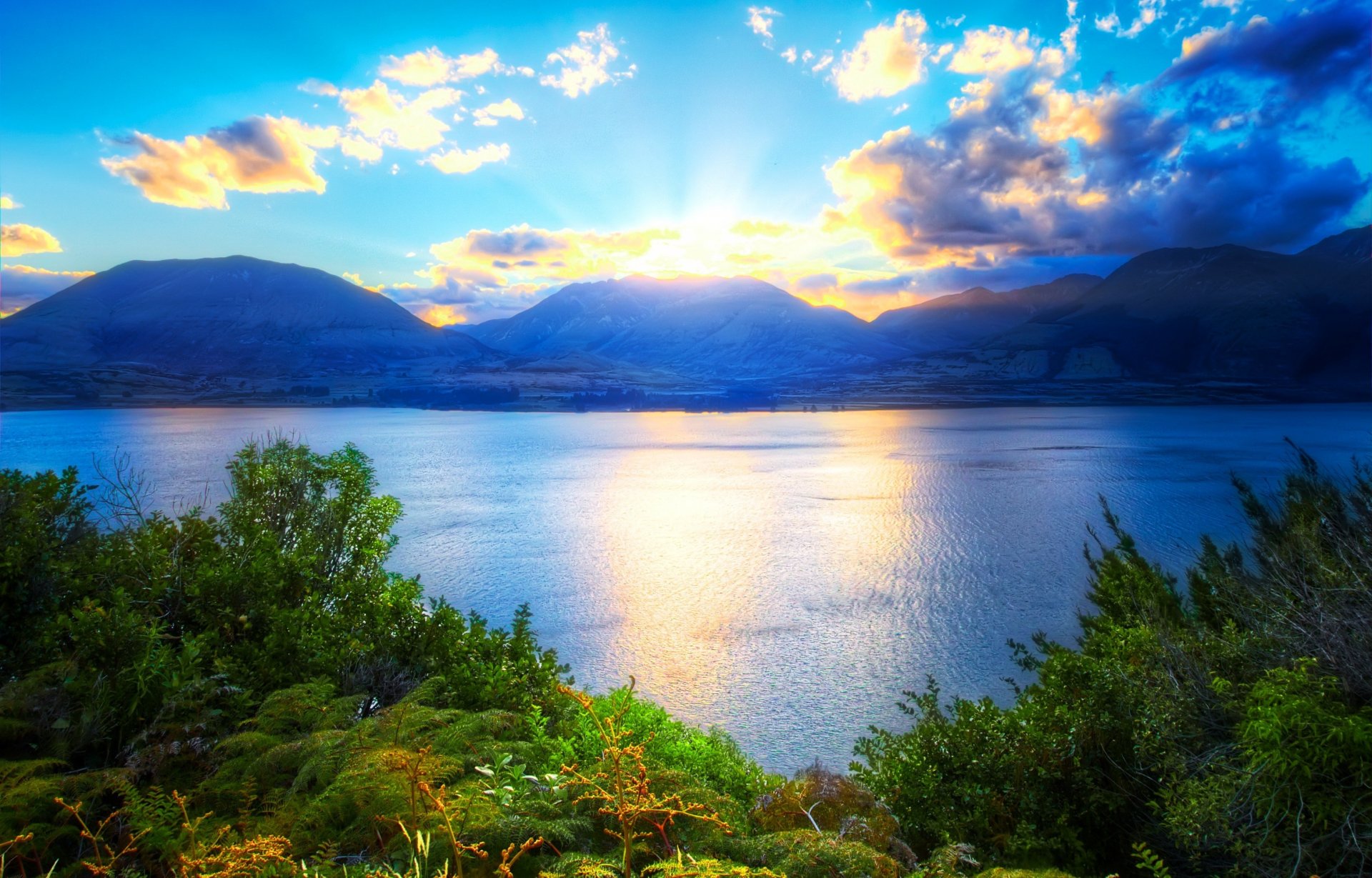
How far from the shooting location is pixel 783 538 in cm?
2853

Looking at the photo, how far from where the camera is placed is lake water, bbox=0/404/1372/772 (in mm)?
15055

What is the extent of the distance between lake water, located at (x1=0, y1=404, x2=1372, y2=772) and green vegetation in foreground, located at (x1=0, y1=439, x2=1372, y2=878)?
20.8 ft

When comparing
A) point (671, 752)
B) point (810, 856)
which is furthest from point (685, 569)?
point (810, 856)

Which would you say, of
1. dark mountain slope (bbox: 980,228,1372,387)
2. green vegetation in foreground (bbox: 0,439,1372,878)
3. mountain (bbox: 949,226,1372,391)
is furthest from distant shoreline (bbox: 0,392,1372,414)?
green vegetation in foreground (bbox: 0,439,1372,878)

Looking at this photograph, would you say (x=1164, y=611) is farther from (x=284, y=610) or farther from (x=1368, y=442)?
(x=1368, y=442)

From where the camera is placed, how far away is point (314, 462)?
13.1 m

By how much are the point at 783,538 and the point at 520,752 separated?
24.8 m

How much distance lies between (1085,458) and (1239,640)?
54.8m

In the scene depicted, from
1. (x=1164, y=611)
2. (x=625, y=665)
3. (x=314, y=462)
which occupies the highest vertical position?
(x=314, y=462)

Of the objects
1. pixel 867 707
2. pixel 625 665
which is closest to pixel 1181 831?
pixel 867 707

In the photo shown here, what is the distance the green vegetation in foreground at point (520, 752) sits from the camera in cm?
298

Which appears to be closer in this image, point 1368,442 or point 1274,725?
point 1274,725

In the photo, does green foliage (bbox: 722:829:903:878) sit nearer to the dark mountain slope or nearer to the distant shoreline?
the distant shoreline

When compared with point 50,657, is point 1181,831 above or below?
below
